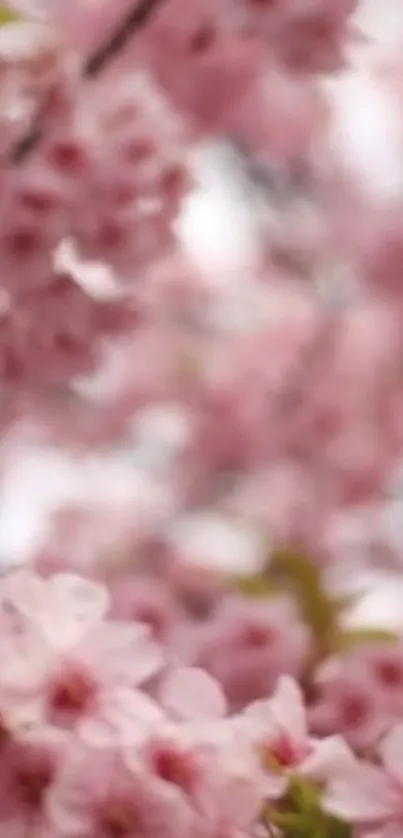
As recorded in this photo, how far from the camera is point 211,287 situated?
153 centimetres

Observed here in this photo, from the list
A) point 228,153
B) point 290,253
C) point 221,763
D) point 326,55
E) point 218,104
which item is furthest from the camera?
point 290,253

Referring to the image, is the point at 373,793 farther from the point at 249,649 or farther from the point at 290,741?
the point at 249,649

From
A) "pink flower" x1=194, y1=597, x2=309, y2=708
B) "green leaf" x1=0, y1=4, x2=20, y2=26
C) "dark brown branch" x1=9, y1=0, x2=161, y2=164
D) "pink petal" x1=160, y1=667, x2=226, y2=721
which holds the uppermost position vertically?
"green leaf" x1=0, y1=4, x2=20, y2=26

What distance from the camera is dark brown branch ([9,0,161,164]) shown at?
25.7 inches

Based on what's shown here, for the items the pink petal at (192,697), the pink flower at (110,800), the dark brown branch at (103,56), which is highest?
the dark brown branch at (103,56)

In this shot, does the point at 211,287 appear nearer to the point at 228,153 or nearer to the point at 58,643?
the point at 228,153

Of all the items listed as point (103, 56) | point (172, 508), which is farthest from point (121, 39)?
point (172, 508)

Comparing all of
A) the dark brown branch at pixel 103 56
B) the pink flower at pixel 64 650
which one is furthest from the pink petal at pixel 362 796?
the dark brown branch at pixel 103 56

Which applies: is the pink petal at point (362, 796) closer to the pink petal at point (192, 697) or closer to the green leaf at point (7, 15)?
the pink petal at point (192, 697)

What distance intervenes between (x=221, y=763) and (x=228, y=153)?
978 mm

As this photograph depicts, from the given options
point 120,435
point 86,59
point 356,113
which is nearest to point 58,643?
point 86,59

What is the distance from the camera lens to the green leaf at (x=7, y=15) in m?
0.66

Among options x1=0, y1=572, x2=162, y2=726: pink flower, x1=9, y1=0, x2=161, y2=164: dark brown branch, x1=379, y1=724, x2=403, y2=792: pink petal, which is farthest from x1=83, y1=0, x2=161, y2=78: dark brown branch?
x1=379, y1=724, x2=403, y2=792: pink petal

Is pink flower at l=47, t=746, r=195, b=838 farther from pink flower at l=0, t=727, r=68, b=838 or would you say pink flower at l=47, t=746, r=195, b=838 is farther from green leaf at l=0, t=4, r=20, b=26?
green leaf at l=0, t=4, r=20, b=26
